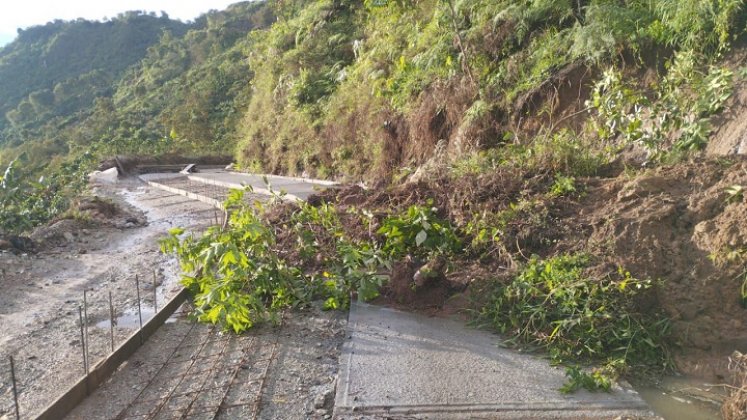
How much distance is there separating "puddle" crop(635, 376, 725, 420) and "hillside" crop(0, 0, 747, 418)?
0.16 meters

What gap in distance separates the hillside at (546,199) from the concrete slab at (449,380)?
262 millimetres

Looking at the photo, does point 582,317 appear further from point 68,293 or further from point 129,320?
point 68,293

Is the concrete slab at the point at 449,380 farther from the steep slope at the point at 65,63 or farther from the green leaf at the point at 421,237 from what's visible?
the steep slope at the point at 65,63

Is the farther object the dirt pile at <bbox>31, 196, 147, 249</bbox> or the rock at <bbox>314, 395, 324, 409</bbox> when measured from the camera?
the dirt pile at <bbox>31, 196, 147, 249</bbox>

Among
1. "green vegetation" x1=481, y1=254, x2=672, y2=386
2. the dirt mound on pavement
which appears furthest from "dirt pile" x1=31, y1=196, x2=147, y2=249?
the dirt mound on pavement

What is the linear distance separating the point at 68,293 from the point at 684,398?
7.59 meters

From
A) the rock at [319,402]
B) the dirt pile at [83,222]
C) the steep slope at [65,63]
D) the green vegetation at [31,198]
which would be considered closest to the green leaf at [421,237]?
the rock at [319,402]

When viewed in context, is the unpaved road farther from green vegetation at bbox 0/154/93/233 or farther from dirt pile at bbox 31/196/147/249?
green vegetation at bbox 0/154/93/233

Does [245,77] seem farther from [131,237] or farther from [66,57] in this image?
[66,57]

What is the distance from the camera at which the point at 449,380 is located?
436 cm

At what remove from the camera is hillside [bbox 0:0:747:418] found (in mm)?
4742

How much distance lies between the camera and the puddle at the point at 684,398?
12.8 feet

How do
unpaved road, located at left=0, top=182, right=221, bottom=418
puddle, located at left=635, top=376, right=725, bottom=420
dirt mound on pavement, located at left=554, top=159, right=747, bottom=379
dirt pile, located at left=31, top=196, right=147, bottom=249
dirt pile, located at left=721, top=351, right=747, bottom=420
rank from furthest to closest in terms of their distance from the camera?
dirt pile, located at left=31, top=196, right=147, bottom=249 < unpaved road, located at left=0, top=182, right=221, bottom=418 < dirt mound on pavement, located at left=554, top=159, right=747, bottom=379 < puddle, located at left=635, top=376, right=725, bottom=420 < dirt pile, located at left=721, top=351, right=747, bottom=420

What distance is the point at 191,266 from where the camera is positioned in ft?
19.3
